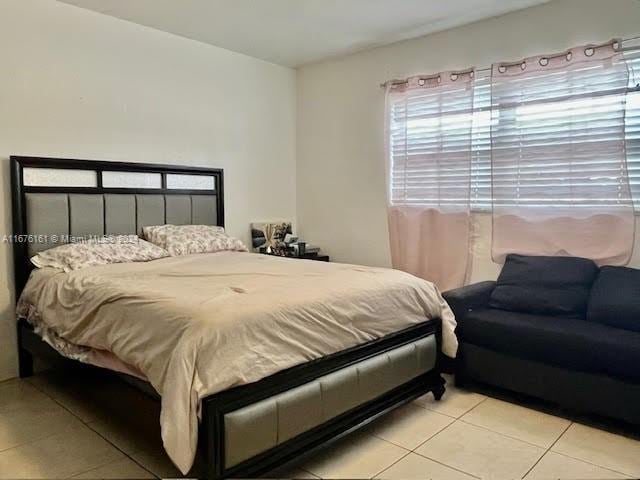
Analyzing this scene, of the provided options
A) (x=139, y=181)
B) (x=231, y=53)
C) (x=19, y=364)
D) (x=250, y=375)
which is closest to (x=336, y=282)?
(x=250, y=375)

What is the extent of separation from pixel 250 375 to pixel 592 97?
275 centimetres

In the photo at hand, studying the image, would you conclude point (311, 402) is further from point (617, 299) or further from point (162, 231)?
point (162, 231)

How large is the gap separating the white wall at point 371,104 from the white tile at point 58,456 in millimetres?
2722

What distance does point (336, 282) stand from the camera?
98.1 inches

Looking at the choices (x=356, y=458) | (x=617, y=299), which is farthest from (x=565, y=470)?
(x=617, y=299)

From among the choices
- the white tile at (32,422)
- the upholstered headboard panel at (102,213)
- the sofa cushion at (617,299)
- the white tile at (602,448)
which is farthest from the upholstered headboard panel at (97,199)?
the white tile at (602,448)

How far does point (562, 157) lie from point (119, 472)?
3.15 meters

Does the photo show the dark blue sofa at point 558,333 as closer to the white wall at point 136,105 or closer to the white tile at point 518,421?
the white tile at point 518,421

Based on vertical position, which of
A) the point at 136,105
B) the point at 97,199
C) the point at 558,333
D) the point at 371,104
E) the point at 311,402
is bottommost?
the point at 311,402

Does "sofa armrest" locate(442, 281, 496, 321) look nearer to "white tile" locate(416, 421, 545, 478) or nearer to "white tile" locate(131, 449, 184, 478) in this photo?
"white tile" locate(416, 421, 545, 478)

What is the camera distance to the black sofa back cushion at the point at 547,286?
294 centimetres

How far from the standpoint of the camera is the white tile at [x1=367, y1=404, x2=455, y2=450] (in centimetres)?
238

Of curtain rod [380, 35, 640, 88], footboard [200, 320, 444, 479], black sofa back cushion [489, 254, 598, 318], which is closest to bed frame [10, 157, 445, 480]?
footboard [200, 320, 444, 479]

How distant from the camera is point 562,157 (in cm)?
323
